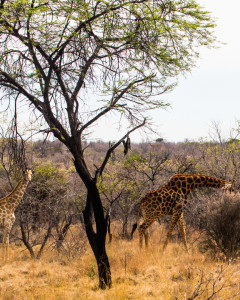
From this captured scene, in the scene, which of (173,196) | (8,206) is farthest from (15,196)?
(173,196)

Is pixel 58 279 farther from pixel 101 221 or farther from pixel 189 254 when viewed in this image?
pixel 189 254

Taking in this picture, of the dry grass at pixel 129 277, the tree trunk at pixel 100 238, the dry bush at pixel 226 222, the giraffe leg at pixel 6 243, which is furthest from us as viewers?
the giraffe leg at pixel 6 243

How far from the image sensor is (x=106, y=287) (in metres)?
5.56

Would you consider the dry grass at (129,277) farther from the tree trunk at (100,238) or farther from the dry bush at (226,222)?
the dry bush at (226,222)

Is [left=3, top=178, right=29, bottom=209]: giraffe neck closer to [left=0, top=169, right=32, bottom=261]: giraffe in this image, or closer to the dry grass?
[left=0, top=169, right=32, bottom=261]: giraffe

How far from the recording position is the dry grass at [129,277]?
17.0ft

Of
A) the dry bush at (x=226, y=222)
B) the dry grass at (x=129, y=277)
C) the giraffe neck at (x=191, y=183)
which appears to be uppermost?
the giraffe neck at (x=191, y=183)

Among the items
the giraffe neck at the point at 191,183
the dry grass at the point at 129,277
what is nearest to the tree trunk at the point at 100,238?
the dry grass at the point at 129,277

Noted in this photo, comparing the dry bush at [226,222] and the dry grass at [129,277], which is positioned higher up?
the dry bush at [226,222]

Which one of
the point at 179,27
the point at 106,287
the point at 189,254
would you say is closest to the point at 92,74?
the point at 179,27

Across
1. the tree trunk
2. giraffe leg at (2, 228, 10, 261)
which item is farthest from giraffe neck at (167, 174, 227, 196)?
giraffe leg at (2, 228, 10, 261)

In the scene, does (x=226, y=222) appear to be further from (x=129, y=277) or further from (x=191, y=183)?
(x=129, y=277)

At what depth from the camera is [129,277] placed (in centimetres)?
652

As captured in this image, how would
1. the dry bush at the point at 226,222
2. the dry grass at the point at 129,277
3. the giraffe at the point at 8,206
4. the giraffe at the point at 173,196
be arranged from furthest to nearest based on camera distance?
the giraffe at the point at 173,196 → the giraffe at the point at 8,206 → the dry bush at the point at 226,222 → the dry grass at the point at 129,277
